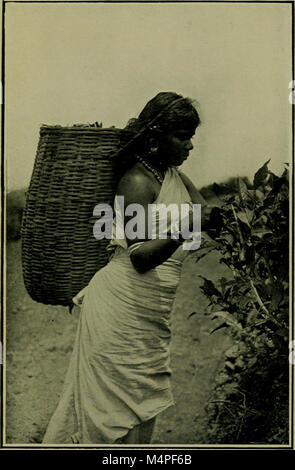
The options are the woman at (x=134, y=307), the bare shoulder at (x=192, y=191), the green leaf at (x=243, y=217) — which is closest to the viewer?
the green leaf at (x=243, y=217)

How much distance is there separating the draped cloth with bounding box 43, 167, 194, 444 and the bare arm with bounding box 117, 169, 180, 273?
0.04 m

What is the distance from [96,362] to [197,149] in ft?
3.92

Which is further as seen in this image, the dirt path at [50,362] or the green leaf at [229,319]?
the dirt path at [50,362]

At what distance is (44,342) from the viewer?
4293 mm

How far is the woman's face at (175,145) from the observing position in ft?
13.2

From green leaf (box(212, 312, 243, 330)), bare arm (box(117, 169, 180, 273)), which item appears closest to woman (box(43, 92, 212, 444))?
bare arm (box(117, 169, 180, 273))

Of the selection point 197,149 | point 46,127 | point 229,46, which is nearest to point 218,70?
point 229,46

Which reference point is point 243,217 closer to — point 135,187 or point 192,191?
point 192,191

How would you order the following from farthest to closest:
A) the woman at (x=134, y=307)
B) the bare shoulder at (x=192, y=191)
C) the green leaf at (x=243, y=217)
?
1. the bare shoulder at (x=192, y=191)
2. the woman at (x=134, y=307)
3. the green leaf at (x=243, y=217)

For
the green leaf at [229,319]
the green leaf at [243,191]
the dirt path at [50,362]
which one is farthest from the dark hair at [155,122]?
the green leaf at [229,319]

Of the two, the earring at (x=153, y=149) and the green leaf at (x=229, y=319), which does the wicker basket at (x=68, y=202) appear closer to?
the earring at (x=153, y=149)

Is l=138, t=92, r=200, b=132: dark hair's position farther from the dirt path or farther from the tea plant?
the dirt path

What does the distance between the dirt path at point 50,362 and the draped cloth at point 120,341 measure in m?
0.20
